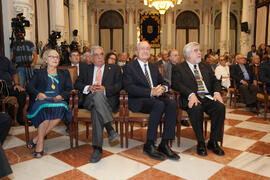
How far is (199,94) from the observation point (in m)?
3.21

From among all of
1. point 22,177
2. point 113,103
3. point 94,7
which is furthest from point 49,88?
point 94,7

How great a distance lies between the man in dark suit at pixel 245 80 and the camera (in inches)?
196

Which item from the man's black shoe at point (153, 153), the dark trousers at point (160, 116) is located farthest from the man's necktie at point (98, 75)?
the man's black shoe at point (153, 153)

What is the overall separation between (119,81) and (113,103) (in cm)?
34

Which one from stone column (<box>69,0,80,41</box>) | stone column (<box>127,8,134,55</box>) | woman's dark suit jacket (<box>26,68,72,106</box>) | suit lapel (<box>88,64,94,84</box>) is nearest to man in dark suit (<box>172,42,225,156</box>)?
suit lapel (<box>88,64,94,84</box>)

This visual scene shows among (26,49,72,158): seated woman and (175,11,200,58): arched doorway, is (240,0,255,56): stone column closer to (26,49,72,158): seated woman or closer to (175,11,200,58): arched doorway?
(175,11,200,58): arched doorway

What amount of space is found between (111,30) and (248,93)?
39.5ft

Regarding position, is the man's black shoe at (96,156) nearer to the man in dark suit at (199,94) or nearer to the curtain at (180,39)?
the man in dark suit at (199,94)

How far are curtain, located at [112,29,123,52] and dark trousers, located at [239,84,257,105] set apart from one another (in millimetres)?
11493

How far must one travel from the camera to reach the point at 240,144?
318cm

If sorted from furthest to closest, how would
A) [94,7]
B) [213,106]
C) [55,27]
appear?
[94,7]
[55,27]
[213,106]

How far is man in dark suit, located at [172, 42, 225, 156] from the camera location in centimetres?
290

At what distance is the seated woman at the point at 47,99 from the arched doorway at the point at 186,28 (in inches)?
532

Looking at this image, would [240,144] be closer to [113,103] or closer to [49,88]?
[113,103]
